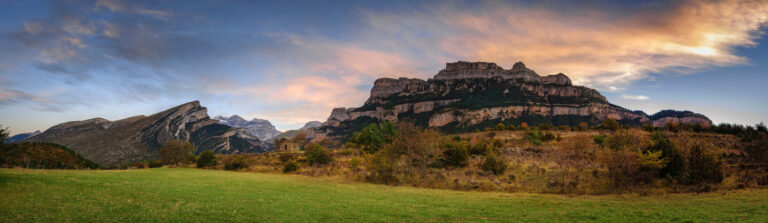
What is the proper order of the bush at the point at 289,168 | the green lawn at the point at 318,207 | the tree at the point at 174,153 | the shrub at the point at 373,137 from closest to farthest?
the green lawn at the point at 318,207
the bush at the point at 289,168
the shrub at the point at 373,137
the tree at the point at 174,153

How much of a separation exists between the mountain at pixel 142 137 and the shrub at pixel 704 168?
5317 inches

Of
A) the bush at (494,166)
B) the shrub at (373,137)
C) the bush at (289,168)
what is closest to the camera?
the bush at (494,166)

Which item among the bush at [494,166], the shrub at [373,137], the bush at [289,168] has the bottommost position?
the bush at [289,168]

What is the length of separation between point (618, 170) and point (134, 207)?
99.4 ft

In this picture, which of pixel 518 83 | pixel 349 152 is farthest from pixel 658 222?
pixel 518 83

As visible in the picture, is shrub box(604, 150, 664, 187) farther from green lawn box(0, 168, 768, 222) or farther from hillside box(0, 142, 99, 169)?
hillside box(0, 142, 99, 169)

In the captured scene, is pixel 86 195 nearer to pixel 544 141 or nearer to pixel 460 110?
pixel 544 141

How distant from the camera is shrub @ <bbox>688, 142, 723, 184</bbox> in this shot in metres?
20.5

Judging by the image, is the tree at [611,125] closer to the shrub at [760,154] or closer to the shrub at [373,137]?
the shrub at [760,154]

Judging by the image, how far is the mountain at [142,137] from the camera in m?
113

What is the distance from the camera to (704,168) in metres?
20.8

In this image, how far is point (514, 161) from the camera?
36.2 meters

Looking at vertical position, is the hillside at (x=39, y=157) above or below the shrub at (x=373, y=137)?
below

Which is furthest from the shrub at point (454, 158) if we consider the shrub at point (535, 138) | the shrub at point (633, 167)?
the shrub at point (535, 138)
